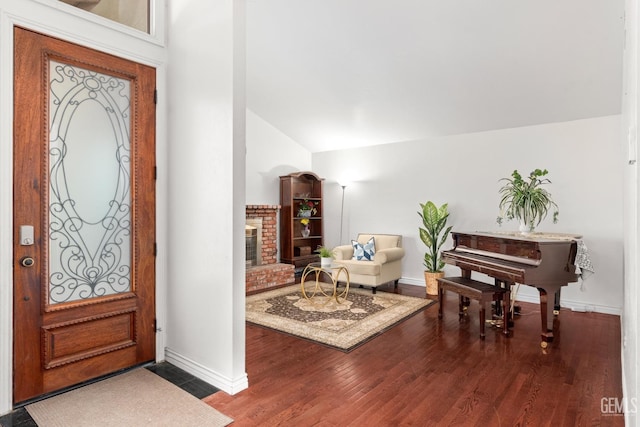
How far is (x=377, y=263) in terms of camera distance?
5.10m

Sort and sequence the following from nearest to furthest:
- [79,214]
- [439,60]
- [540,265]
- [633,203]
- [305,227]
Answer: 1. [633,203]
2. [79,214]
3. [540,265]
4. [439,60]
5. [305,227]

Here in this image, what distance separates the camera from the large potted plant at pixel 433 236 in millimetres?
5141

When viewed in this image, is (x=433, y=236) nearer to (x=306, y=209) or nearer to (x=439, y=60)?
(x=439, y=60)

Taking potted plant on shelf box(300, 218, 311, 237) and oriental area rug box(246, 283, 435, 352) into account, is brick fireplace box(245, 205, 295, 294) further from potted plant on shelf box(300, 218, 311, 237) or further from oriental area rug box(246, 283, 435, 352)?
potted plant on shelf box(300, 218, 311, 237)

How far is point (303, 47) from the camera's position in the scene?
165 inches

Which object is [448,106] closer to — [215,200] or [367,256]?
[367,256]

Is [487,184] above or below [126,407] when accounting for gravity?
above

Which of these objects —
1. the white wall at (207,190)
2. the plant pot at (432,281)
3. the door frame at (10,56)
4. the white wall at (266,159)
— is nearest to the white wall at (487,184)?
the plant pot at (432,281)

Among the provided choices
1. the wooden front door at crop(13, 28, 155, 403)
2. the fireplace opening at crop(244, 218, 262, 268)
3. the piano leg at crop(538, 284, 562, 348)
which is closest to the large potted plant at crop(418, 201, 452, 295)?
the piano leg at crop(538, 284, 562, 348)

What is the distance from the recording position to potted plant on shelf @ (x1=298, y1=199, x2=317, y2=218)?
264 inches

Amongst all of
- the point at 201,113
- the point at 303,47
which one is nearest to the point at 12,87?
the point at 201,113

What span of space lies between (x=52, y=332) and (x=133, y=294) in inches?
20.6

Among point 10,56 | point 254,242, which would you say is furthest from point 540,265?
point 254,242

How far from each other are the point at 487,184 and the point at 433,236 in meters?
1.06
